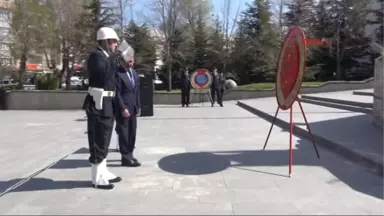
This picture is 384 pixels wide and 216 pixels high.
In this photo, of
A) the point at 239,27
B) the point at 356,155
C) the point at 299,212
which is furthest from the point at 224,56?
the point at 299,212

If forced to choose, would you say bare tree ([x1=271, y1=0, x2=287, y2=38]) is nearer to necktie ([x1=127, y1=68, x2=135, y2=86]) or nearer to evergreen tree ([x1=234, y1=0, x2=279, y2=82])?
evergreen tree ([x1=234, y1=0, x2=279, y2=82])

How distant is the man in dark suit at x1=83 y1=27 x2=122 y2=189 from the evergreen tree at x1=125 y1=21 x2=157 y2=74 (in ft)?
120

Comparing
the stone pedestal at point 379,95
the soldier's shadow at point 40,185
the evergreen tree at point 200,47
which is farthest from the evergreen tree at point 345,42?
the soldier's shadow at point 40,185

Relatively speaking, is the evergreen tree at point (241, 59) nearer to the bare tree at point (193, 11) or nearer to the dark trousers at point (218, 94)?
the bare tree at point (193, 11)

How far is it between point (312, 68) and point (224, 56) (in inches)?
339

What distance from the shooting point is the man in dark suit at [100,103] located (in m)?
5.82

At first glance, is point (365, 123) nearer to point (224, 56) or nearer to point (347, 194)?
point (347, 194)

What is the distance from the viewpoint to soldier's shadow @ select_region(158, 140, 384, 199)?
626cm

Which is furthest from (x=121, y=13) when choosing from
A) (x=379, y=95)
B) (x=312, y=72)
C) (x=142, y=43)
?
(x=379, y=95)

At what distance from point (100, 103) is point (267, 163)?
2.98 meters

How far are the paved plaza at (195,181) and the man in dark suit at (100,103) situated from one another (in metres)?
0.33

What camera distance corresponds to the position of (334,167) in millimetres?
7121

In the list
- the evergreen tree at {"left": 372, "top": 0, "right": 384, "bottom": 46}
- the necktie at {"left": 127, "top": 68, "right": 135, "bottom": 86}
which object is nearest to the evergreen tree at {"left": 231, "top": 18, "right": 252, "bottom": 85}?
the evergreen tree at {"left": 372, "top": 0, "right": 384, "bottom": 46}

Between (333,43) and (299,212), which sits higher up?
(333,43)
